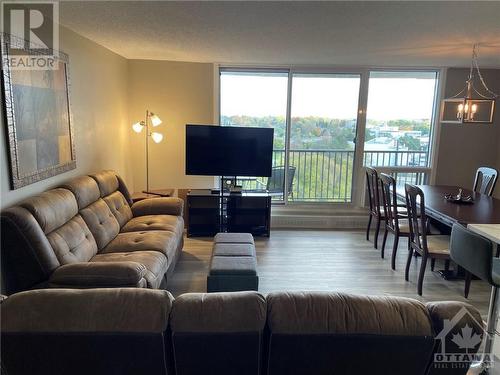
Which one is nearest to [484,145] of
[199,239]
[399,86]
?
[399,86]

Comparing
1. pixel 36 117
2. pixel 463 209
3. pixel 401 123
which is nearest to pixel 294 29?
pixel 36 117

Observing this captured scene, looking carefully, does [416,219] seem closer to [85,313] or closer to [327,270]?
[327,270]

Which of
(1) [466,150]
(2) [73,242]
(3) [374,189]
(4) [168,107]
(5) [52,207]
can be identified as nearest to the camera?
(5) [52,207]

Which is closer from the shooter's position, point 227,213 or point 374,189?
point 374,189

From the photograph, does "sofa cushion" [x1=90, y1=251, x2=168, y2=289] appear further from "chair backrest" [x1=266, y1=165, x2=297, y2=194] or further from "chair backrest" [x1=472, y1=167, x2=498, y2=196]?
"chair backrest" [x1=472, y1=167, x2=498, y2=196]

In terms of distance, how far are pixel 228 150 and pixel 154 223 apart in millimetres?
1493

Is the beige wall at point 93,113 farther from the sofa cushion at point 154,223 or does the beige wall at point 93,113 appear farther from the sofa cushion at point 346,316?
the sofa cushion at point 346,316

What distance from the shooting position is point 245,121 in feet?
18.0

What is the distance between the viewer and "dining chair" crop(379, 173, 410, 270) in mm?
3938

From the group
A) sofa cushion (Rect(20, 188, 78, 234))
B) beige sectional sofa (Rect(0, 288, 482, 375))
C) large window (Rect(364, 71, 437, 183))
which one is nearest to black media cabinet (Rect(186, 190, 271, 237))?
large window (Rect(364, 71, 437, 183))

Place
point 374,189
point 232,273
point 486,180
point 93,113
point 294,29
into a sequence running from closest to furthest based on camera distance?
point 232,273
point 294,29
point 93,113
point 486,180
point 374,189

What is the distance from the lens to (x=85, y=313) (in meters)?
1.36

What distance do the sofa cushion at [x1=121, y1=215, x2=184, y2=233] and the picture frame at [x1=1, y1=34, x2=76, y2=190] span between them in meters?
0.79

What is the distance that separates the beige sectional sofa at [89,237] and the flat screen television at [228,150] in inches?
32.3
